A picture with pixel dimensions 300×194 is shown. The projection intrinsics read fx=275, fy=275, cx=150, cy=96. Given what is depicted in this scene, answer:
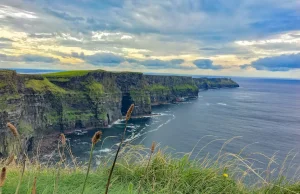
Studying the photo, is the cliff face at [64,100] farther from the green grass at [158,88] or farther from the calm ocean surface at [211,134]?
the green grass at [158,88]

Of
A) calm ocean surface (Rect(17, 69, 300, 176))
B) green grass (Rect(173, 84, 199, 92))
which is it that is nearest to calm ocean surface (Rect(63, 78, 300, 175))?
calm ocean surface (Rect(17, 69, 300, 176))

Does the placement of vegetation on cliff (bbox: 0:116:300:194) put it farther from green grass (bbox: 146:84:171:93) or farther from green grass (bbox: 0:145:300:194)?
green grass (bbox: 146:84:171:93)

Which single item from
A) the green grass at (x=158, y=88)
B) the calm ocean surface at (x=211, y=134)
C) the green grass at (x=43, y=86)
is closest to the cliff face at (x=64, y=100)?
the green grass at (x=43, y=86)

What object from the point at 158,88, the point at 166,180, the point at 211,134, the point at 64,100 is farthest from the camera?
the point at 158,88

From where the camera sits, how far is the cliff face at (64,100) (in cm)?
4997

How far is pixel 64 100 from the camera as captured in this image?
231ft

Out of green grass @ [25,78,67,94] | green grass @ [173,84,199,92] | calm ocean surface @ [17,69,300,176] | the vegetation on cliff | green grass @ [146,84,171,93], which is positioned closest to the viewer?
the vegetation on cliff

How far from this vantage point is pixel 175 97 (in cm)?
13450

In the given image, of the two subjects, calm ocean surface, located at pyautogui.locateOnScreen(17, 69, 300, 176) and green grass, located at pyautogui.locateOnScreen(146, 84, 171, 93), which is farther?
green grass, located at pyautogui.locateOnScreen(146, 84, 171, 93)

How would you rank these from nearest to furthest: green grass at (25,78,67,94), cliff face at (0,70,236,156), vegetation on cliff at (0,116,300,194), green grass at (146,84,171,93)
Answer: vegetation on cliff at (0,116,300,194) < cliff face at (0,70,236,156) < green grass at (25,78,67,94) < green grass at (146,84,171,93)

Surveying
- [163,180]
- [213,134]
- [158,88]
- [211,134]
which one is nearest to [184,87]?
[158,88]

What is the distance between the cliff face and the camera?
50.0 meters

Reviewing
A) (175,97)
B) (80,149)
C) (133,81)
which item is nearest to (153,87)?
(175,97)

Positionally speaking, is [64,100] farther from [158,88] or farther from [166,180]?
[166,180]
